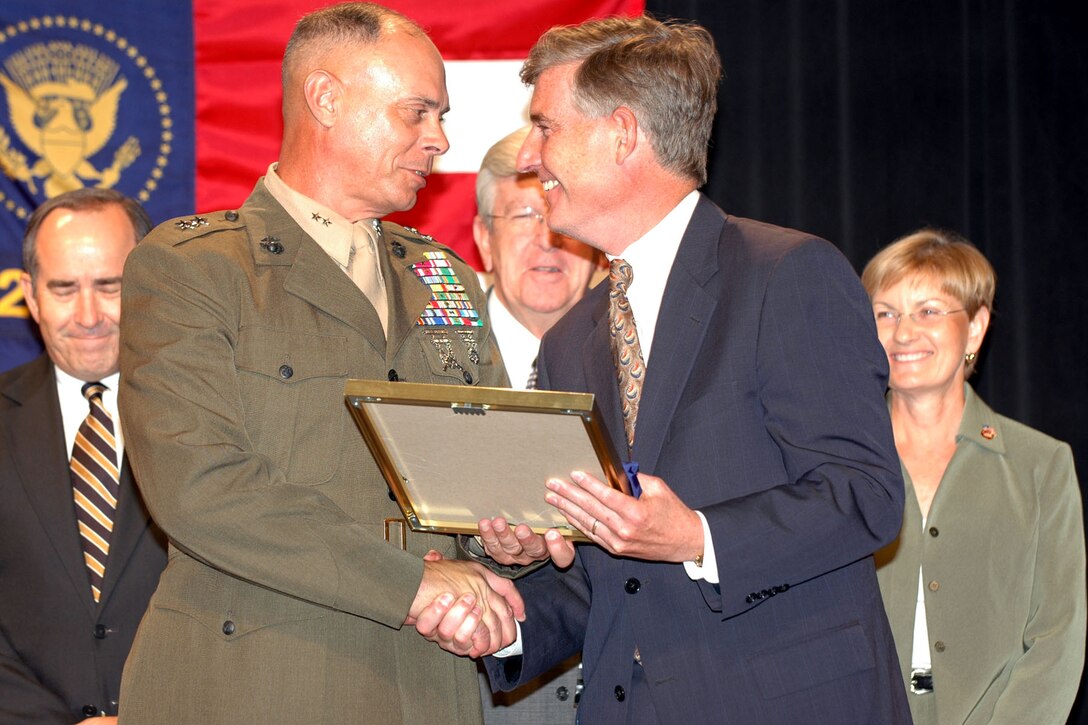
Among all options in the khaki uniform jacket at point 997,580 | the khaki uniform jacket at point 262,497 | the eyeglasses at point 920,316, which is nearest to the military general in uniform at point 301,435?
the khaki uniform jacket at point 262,497

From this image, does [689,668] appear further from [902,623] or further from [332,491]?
[902,623]

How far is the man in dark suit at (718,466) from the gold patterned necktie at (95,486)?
1.31m

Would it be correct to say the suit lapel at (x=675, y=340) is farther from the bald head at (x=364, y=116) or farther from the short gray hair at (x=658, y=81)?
the bald head at (x=364, y=116)

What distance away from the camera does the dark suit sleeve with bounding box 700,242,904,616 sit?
2.16 metres

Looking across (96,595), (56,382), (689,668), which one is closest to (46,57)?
(56,382)

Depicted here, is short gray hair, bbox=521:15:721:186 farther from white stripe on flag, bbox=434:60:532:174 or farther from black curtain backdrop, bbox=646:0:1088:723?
black curtain backdrop, bbox=646:0:1088:723

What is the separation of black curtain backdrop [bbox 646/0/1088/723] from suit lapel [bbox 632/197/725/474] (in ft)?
7.42

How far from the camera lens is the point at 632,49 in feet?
8.55

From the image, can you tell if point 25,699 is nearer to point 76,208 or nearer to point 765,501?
point 76,208

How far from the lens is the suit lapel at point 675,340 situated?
7.68 ft

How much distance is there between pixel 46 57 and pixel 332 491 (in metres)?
2.79

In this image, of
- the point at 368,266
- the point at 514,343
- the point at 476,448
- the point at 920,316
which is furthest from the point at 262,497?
the point at 920,316

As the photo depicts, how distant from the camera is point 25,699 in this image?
3.03 m

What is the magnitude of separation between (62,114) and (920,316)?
310 cm
